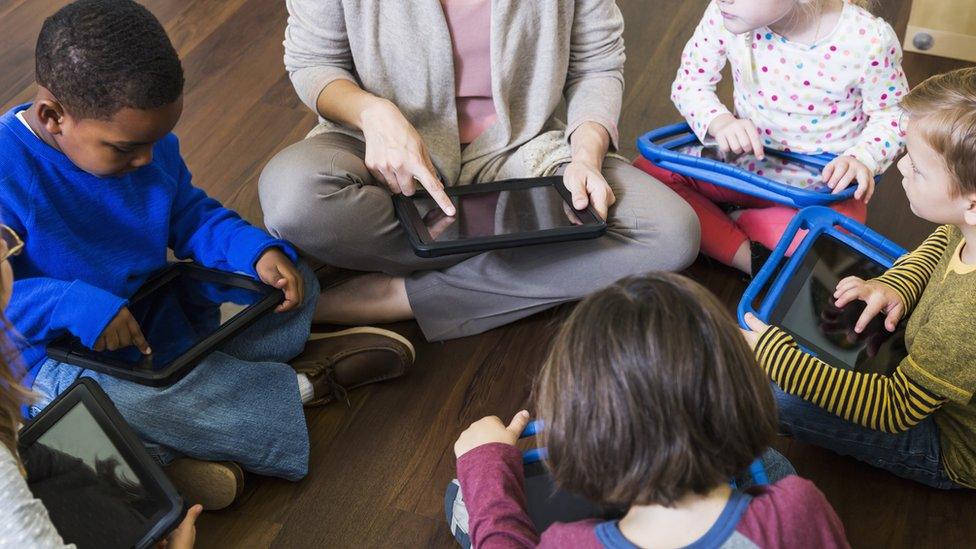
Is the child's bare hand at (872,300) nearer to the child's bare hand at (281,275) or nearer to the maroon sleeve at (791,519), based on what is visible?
the maroon sleeve at (791,519)

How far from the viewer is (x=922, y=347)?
1.04 meters

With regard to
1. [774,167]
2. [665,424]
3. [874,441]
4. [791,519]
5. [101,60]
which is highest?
[101,60]

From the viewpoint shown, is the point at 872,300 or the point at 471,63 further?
the point at 471,63

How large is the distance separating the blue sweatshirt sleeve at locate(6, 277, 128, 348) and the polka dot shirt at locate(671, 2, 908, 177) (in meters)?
0.91

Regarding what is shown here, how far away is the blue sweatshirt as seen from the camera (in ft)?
3.55

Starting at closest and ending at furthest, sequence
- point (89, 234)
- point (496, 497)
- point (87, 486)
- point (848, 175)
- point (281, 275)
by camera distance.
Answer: point (496, 497)
point (87, 486)
point (89, 234)
point (281, 275)
point (848, 175)

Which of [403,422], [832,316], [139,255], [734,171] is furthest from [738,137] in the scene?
[139,255]

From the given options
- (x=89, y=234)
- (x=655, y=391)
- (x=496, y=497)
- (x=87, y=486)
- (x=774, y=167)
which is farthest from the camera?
(x=774, y=167)

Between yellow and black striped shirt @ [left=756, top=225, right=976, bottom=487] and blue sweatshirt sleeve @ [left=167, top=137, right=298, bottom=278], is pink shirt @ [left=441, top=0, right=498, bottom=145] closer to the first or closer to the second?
blue sweatshirt sleeve @ [left=167, top=137, right=298, bottom=278]

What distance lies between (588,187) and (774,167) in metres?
0.35

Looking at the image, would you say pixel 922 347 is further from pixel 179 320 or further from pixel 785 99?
pixel 179 320

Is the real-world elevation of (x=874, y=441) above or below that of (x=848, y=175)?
below

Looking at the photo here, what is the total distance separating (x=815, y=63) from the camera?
1.41 metres

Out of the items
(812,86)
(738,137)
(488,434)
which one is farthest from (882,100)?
(488,434)
